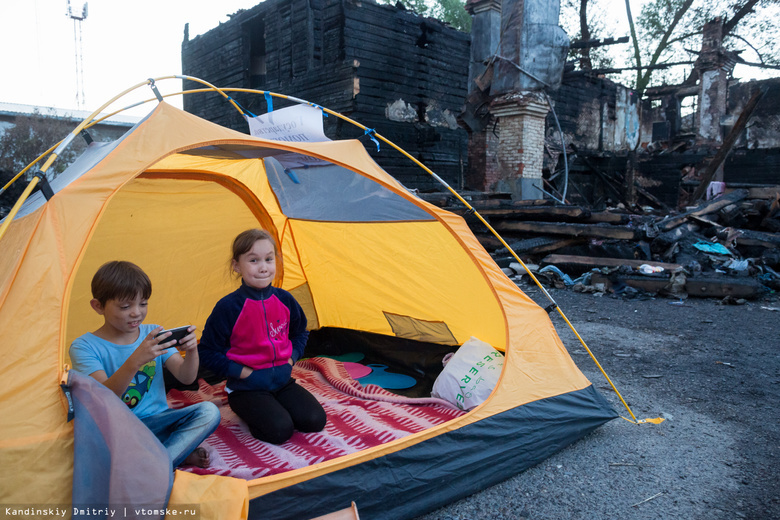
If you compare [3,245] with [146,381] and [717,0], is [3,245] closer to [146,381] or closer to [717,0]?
[146,381]

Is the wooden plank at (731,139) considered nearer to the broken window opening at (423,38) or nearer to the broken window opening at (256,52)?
the broken window opening at (423,38)

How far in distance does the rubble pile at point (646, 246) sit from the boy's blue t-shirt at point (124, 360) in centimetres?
555

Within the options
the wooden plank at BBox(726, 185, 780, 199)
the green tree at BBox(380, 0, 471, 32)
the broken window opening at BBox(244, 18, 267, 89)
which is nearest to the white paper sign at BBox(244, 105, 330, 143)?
the wooden plank at BBox(726, 185, 780, 199)

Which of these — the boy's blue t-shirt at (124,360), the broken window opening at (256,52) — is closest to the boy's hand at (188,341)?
the boy's blue t-shirt at (124,360)

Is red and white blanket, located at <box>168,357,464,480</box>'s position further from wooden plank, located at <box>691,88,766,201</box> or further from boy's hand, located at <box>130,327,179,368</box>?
wooden plank, located at <box>691,88,766,201</box>

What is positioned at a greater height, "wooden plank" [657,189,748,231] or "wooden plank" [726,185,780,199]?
"wooden plank" [726,185,780,199]

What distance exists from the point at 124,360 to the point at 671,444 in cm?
268

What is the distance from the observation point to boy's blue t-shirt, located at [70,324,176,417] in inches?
75.7

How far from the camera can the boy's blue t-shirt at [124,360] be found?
1.92 meters

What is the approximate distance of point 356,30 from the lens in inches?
425

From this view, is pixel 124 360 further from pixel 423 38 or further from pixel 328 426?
pixel 423 38

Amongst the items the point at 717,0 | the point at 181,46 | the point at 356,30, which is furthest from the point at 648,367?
the point at 717,0

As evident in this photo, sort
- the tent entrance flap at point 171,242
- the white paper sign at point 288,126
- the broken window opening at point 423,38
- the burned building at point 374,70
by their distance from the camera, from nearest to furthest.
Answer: the white paper sign at point 288,126 → the tent entrance flap at point 171,242 → the burned building at point 374,70 → the broken window opening at point 423,38

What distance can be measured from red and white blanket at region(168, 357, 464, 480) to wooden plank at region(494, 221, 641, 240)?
17.2ft
